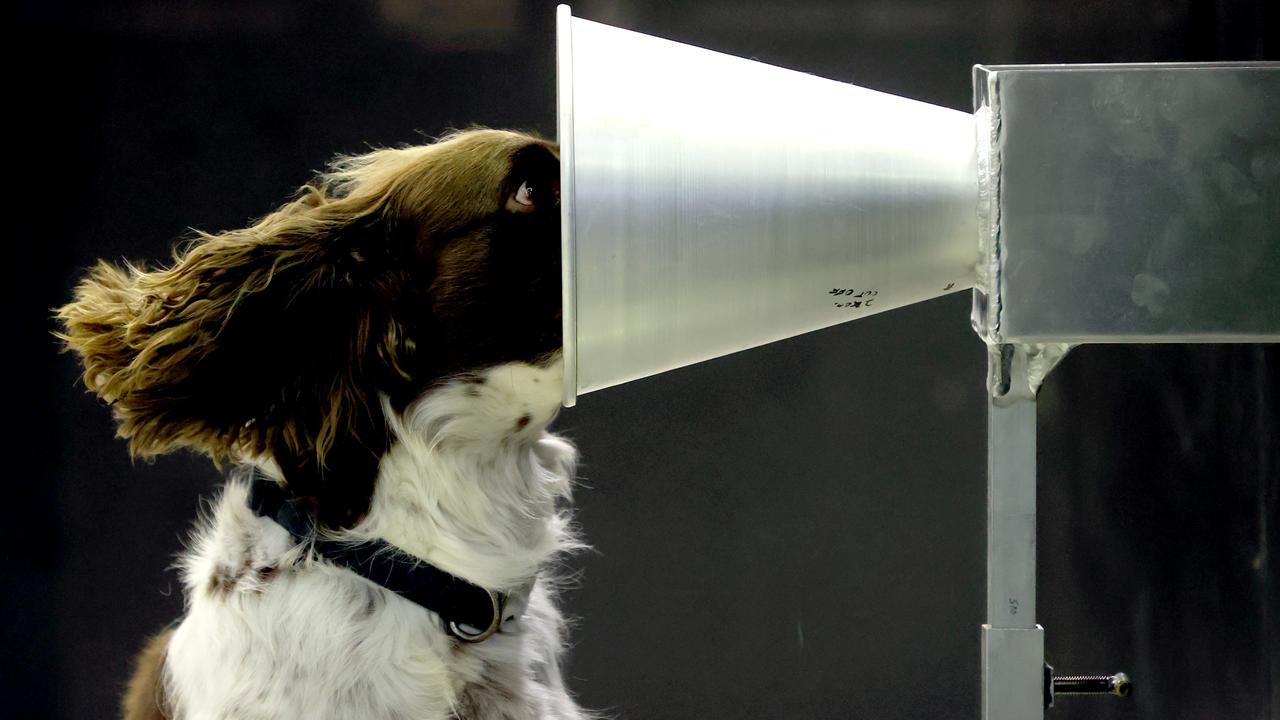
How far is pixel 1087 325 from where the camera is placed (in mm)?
857

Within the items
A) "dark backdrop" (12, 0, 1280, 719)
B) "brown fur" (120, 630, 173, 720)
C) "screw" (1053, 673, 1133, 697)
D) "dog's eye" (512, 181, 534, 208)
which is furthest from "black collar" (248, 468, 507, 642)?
"dark backdrop" (12, 0, 1280, 719)

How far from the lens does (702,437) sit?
235 centimetres

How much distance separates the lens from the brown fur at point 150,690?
1.22m

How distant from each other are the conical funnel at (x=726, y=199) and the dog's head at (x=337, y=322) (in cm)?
24

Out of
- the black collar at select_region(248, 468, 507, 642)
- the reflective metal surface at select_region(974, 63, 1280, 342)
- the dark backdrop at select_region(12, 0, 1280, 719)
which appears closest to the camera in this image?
the reflective metal surface at select_region(974, 63, 1280, 342)

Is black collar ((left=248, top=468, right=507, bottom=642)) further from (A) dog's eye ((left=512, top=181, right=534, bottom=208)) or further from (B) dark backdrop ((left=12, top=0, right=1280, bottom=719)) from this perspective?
(B) dark backdrop ((left=12, top=0, right=1280, bottom=719))

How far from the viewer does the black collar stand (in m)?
1.13

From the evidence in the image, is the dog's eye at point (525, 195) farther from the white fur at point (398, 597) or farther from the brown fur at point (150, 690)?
the brown fur at point (150, 690)

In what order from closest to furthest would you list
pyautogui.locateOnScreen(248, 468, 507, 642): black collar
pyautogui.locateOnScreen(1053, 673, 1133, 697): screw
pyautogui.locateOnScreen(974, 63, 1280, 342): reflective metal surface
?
pyautogui.locateOnScreen(974, 63, 1280, 342): reflective metal surface
pyautogui.locateOnScreen(1053, 673, 1133, 697): screw
pyautogui.locateOnScreen(248, 468, 507, 642): black collar

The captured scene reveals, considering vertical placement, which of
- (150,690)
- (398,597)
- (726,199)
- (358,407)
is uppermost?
(726,199)

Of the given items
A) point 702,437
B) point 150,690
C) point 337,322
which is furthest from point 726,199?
point 702,437

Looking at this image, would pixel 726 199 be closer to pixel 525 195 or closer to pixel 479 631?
pixel 525 195

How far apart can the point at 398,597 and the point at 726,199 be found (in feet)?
1.80

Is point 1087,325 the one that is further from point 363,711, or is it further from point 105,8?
point 105,8
